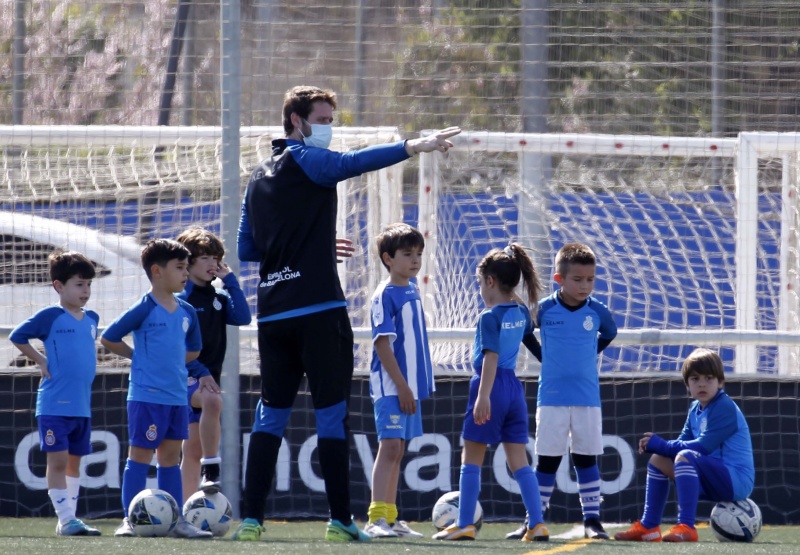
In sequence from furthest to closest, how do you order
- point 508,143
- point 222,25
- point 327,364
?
point 508,143 < point 222,25 < point 327,364

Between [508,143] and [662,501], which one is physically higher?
[508,143]

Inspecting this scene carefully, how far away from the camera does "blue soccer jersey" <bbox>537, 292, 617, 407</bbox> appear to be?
6418mm

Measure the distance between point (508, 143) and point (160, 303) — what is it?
121 inches

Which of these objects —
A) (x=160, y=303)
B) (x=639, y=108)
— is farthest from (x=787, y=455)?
(x=160, y=303)

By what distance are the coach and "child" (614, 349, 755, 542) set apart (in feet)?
4.87

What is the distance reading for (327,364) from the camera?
5.60 metres

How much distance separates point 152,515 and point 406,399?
1.20m

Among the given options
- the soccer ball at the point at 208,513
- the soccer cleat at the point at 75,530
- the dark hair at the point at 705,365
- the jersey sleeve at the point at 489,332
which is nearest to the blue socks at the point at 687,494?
the dark hair at the point at 705,365

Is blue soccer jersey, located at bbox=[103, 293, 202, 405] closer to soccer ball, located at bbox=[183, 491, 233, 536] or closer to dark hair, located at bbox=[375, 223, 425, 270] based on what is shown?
soccer ball, located at bbox=[183, 491, 233, 536]

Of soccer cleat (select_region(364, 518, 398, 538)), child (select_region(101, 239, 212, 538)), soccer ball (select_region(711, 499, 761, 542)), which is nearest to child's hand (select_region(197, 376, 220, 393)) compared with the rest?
child (select_region(101, 239, 212, 538))

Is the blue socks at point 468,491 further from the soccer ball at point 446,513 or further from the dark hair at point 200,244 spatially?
the dark hair at point 200,244

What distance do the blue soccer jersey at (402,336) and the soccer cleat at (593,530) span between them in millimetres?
957

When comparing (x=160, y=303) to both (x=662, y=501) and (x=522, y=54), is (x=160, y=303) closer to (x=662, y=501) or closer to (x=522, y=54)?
(x=662, y=501)

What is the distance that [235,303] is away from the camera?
21.9 feet
